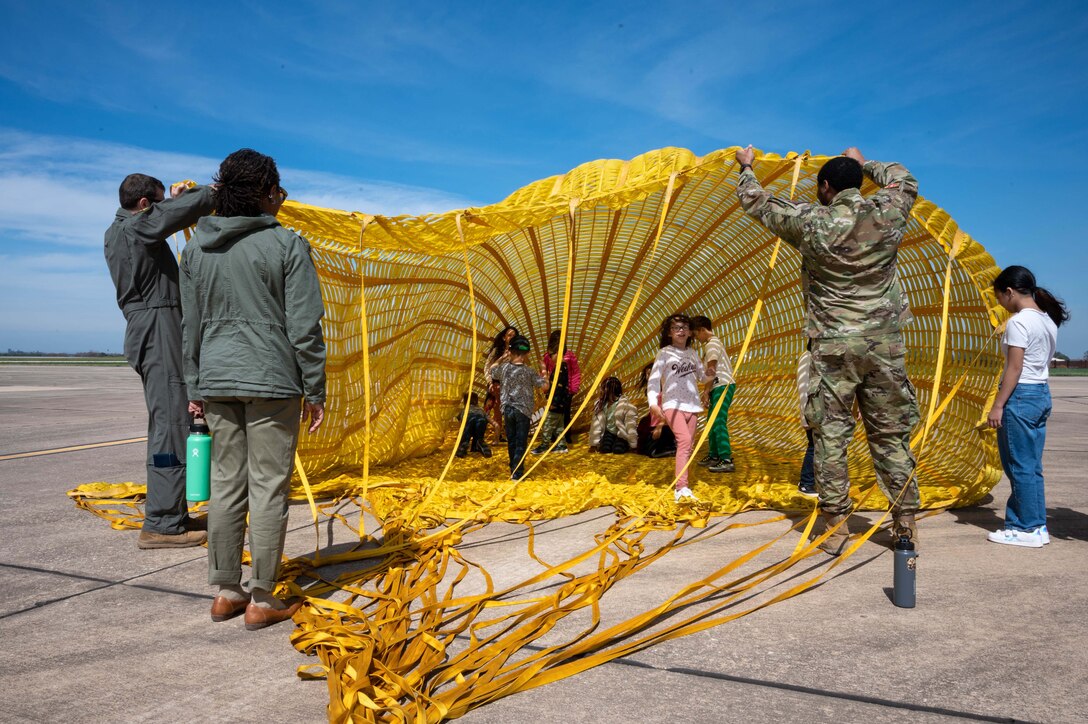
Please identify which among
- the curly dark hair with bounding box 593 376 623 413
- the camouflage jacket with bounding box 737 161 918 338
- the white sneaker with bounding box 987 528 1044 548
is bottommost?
the white sneaker with bounding box 987 528 1044 548

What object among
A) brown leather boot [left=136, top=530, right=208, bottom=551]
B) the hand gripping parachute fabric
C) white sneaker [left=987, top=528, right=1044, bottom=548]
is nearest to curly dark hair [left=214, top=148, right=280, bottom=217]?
the hand gripping parachute fabric

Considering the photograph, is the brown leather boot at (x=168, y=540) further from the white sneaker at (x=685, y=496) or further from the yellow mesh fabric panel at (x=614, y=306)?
the white sneaker at (x=685, y=496)

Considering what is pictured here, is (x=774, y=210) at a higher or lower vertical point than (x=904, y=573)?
higher

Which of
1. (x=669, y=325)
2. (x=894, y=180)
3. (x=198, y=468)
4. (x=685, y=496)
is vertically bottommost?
(x=685, y=496)

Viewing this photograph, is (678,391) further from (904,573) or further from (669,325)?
(904,573)

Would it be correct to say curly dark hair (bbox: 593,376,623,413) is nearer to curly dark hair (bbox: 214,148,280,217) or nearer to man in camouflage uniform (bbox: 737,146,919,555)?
man in camouflage uniform (bbox: 737,146,919,555)

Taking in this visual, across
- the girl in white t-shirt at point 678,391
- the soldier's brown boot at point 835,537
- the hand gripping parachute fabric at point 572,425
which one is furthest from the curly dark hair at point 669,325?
the soldier's brown boot at point 835,537

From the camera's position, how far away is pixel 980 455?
498 centimetres

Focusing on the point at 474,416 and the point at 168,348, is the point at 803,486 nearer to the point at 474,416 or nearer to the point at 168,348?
the point at 474,416

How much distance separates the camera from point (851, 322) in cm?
377

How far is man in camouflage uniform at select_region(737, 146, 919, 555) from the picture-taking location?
372 centimetres

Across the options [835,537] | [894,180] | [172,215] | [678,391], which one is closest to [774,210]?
[894,180]

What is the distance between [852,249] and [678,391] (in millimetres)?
1949

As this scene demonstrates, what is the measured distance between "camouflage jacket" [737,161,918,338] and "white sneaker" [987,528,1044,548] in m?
1.36
